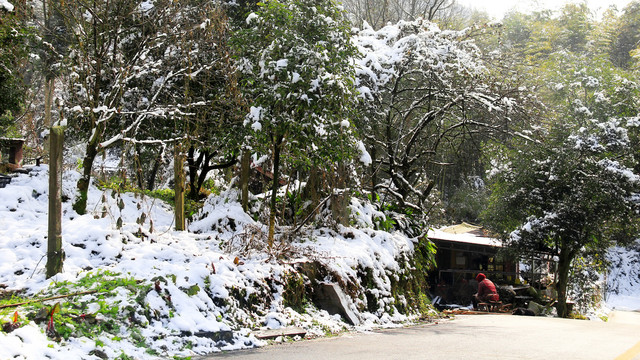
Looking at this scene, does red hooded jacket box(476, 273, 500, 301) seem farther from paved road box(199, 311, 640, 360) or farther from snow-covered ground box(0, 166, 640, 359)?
paved road box(199, 311, 640, 360)

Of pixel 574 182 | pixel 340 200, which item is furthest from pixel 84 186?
pixel 574 182

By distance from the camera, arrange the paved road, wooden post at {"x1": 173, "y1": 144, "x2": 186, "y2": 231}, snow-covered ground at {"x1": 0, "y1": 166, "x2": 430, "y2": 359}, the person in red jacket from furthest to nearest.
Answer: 1. the person in red jacket
2. wooden post at {"x1": 173, "y1": 144, "x2": 186, "y2": 231}
3. the paved road
4. snow-covered ground at {"x1": 0, "y1": 166, "x2": 430, "y2": 359}

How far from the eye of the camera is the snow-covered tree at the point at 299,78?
34.2 feet

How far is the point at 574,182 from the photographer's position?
70.5 feet

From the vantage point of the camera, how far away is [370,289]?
11.9 metres

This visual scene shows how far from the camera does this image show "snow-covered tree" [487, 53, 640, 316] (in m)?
21.0

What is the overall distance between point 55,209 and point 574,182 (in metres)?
19.0

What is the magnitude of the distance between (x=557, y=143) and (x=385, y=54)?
34.1ft

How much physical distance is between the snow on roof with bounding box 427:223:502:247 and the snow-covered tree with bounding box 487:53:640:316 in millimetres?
1717

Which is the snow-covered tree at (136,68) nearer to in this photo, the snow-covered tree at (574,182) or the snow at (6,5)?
the snow at (6,5)

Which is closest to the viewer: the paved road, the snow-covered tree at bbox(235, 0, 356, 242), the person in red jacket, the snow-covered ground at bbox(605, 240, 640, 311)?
the paved road

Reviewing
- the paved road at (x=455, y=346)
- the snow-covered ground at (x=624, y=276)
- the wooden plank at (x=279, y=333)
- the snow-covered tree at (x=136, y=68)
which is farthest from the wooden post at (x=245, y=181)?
the snow-covered ground at (x=624, y=276)

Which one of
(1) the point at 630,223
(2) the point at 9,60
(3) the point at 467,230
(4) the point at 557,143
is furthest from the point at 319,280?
(3) the point at 467,230

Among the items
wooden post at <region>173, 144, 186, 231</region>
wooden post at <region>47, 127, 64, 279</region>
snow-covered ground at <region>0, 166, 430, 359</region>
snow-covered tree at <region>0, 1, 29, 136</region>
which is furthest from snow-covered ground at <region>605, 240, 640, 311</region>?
wooden post at <region>47, 127, 64, 279</region>
